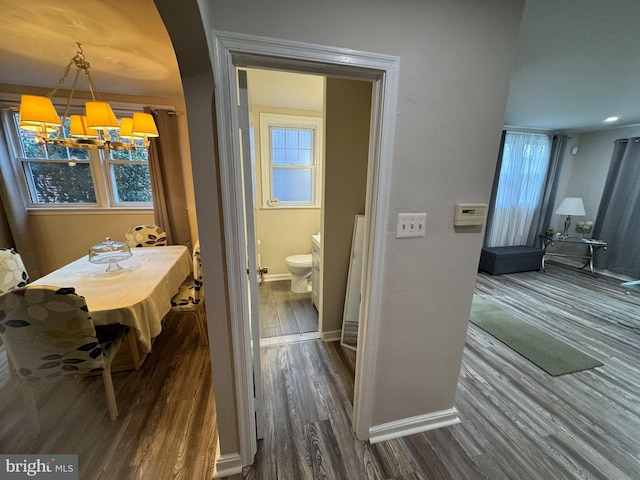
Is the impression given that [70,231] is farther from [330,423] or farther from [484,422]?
[484,422]

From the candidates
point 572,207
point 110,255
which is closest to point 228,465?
point 110,255

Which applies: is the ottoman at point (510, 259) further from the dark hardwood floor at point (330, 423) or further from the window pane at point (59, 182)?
the window pane at point (59, 182)

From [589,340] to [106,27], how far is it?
470 centimetres

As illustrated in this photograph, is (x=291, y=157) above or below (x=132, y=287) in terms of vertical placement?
above

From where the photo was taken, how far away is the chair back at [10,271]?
1.83 meters

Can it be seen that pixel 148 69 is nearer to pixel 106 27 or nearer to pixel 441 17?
pixel 106 27

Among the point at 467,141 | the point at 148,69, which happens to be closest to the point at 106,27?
the point at 148,69

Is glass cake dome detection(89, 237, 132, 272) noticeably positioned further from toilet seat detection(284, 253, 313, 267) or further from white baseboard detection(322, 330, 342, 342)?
white baseboard detection(322, 330, 342, 342)

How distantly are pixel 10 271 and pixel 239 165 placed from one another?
2263 mm

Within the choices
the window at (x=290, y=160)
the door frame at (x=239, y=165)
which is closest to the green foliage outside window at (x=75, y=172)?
the window at (x=290, y=160)

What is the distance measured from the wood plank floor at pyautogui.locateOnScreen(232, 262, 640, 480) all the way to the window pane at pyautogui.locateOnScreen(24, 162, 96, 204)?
3155mm

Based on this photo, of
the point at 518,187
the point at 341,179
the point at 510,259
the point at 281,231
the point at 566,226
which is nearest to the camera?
the point at 341,179

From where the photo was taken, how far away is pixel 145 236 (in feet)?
9.34

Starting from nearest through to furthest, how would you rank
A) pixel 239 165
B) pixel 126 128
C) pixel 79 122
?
pixel 239 165
pixel 79 122
pixel 126 128
